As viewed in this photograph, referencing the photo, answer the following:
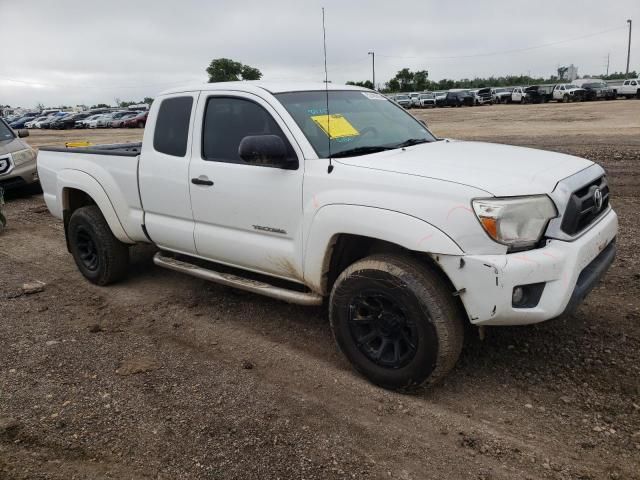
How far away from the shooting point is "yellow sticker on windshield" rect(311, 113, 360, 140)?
365 cm

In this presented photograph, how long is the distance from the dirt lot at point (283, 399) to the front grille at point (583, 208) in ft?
3.09

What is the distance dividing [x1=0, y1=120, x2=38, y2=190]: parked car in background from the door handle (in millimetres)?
7404

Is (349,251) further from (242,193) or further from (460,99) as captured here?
(460,99)

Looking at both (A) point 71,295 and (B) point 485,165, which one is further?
(A) point 71,295

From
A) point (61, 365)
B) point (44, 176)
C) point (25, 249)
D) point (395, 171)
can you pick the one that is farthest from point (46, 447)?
point (25, 249)

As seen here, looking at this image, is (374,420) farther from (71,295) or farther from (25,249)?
(25,249)

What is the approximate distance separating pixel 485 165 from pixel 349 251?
0.99m

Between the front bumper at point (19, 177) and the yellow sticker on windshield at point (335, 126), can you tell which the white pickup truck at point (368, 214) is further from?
the front bumper at point (19, 177)

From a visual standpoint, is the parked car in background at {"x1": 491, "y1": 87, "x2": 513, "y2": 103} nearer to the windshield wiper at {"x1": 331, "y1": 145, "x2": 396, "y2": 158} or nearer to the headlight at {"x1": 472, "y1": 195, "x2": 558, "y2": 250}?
the windshield wiper at {"x1": 331, "y1": 145, "x2": 396, "y2": 158}

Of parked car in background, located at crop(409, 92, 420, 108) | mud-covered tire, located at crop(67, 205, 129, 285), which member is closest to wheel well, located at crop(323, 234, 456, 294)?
mud-covered tire, located at crop(67, 205, 129, 285)

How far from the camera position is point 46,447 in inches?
115

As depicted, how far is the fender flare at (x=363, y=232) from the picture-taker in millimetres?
2885

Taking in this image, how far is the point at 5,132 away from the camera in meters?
10.8

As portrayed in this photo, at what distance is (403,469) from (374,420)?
42 cm
